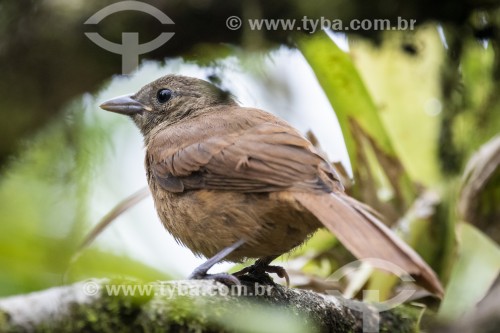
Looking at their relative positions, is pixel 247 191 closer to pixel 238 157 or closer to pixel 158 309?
pixel 238 157

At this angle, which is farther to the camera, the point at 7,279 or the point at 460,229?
the point at 460,229

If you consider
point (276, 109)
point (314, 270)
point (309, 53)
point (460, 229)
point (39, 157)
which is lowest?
point (314, 270)

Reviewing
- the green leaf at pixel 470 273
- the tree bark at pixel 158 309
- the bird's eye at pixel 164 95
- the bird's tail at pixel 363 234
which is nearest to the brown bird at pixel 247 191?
the bird's tail at pixel 363 234

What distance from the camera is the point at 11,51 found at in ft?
10.5

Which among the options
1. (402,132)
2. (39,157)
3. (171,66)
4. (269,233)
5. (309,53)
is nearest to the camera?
(269,233)

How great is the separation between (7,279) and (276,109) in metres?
2.18

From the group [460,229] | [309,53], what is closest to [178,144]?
[309,53]

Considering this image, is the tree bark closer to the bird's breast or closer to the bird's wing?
the bird's breast

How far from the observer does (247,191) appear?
2877 millimetres

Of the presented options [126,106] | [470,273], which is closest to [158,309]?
[470,273]

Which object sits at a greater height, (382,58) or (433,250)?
(382,58)

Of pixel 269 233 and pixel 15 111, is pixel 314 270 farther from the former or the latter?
pixel 15 111

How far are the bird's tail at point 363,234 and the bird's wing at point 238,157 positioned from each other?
0.10 meters

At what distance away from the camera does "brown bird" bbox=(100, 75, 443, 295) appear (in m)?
2.68
